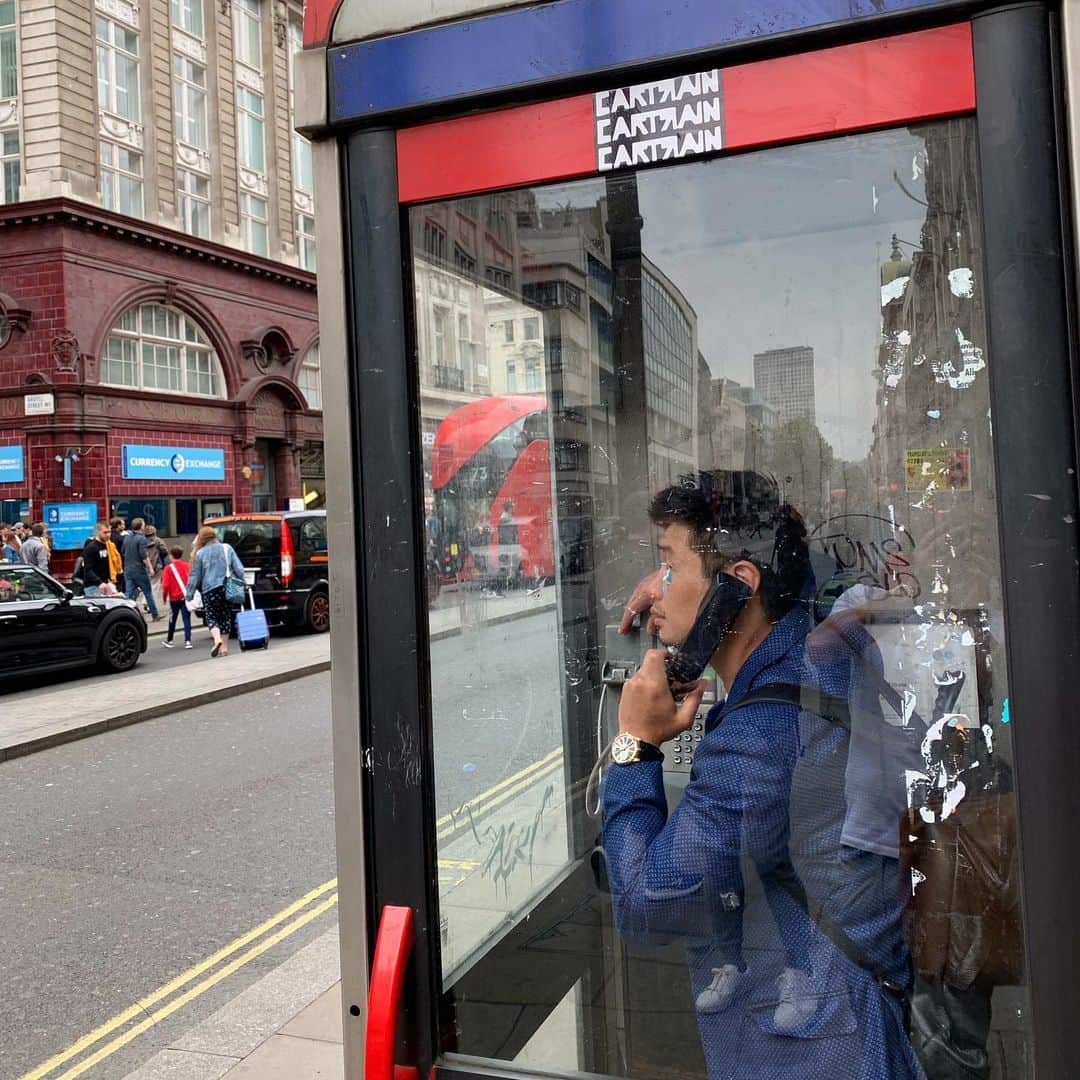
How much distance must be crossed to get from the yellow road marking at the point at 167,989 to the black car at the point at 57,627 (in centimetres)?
802

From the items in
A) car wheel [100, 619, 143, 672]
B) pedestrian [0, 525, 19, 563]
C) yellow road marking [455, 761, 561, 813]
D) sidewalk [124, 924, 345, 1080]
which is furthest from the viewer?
pedestrian [0, 525, 19, 563]

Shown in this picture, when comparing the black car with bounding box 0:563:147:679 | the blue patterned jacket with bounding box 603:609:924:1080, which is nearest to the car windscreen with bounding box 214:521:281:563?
the black car with bounding box 0:563:147:679

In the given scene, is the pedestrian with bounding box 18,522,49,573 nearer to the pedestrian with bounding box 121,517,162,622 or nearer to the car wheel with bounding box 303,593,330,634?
the pedestrian with bounding box 121,517,162,622

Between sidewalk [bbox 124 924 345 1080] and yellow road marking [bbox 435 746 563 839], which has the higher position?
yellow road marking [bbox 435 746 563 839]

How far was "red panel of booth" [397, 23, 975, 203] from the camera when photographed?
57.6 inches

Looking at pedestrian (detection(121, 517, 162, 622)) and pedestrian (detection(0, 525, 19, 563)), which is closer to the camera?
pedestrian (detection(121, 517, 162, 622))

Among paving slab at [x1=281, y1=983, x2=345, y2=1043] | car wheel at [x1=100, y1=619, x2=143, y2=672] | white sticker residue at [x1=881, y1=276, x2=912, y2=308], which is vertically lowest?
paving slab at [x1=281, y1=983, x2=345, y2=1043]

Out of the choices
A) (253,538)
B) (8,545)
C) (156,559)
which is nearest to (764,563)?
(253,538)

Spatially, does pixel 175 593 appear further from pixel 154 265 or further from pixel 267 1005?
pixel 154 265

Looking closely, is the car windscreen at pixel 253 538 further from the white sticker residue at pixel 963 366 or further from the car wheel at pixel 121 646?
the white sticker residue at pixel 963 366

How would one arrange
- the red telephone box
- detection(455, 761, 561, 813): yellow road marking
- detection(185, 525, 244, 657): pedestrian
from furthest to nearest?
detection(185, 525, 244, 657): pedestrian
detection(455, 761, 561, 813): yellow road marking
the red telephone box

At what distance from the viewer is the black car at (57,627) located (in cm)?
1232

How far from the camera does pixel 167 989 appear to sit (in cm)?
461

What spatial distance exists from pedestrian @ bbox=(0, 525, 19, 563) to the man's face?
61.8 ft
